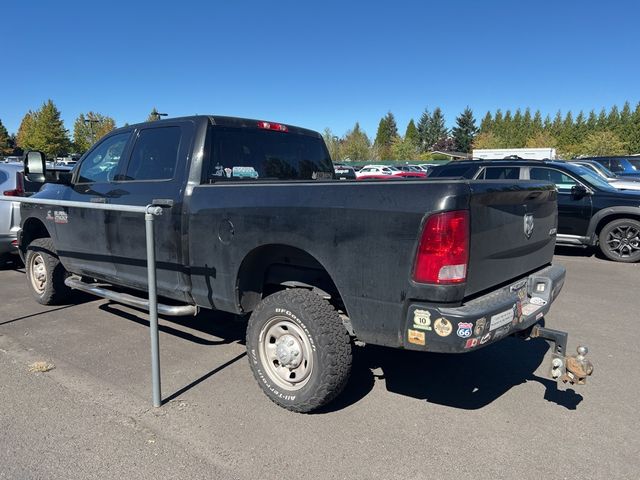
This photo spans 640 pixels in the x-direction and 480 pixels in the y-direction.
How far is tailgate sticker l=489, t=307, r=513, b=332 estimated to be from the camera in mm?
2852

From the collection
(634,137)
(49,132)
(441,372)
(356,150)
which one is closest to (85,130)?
(49,132)

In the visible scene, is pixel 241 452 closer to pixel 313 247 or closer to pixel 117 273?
pixel 313 247

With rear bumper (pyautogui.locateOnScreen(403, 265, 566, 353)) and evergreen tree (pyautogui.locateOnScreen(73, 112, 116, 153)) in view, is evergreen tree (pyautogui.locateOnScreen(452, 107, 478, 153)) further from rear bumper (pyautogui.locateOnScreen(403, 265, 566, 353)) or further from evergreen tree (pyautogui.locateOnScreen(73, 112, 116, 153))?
rear bumper (pyautogui.locateOnScreen(403, 265, 566, 353))

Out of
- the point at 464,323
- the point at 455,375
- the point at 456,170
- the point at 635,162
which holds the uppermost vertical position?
the point at 635,162

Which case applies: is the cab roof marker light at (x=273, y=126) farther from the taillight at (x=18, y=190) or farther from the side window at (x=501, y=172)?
the side window at (x=501, y=172)

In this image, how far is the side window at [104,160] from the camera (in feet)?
16.0

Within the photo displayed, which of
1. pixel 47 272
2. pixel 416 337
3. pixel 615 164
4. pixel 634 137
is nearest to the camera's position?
pixel 416 337

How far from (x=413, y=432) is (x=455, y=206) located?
152cm

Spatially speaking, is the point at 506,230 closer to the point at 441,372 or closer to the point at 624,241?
the point at 441,372

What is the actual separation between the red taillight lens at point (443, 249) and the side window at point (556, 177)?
25.1ft

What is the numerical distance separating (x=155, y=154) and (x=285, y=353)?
219 centimetres

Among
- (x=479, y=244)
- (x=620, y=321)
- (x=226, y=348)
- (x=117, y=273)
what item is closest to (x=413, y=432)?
(x=479, y=244)

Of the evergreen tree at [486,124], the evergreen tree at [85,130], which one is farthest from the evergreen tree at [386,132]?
the evergreen tree at [85,130]

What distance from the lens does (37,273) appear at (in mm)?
5961
